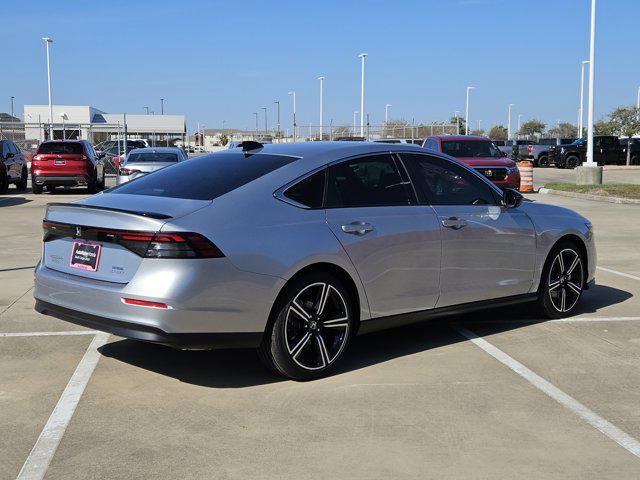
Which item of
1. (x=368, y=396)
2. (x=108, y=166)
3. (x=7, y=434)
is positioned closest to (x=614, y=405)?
(x=368, y=396)

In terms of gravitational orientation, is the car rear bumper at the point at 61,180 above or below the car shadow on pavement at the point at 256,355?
above

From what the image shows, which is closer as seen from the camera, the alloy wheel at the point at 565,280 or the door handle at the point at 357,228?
the door handle at the point at 357,228

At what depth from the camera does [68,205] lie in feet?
17.3

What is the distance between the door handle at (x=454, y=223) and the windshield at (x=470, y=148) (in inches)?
604

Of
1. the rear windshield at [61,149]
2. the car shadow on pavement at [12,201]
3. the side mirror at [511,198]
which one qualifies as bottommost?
the car shadow on pavement at [12,201]

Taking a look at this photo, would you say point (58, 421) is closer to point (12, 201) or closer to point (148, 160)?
point (148, 160)

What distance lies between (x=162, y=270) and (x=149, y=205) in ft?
1.87

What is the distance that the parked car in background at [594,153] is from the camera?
43812 mm

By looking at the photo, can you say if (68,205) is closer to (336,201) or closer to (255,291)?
(255,291)

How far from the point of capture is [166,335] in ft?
15.2

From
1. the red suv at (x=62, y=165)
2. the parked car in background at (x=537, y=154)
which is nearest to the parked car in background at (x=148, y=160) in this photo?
the red suv at (x=62, y=165)

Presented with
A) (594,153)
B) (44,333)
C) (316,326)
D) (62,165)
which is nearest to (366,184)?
(316,326)

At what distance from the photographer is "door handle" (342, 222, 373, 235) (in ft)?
17.5

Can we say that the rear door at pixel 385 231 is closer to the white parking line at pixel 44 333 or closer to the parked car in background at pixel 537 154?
the white parking line at pixel 44 333
